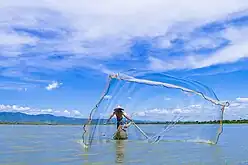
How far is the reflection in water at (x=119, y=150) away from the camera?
2220 cm

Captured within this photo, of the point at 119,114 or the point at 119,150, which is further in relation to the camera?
the point at 119,114

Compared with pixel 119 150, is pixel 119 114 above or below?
above

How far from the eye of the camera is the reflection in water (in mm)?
22197

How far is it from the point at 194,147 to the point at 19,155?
11.1 m

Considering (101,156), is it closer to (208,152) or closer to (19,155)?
(19,155)

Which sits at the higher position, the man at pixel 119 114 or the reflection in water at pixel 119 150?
the man at pixel 119 114

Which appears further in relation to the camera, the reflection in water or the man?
the man

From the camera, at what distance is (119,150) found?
87.4 ft

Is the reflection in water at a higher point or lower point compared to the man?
lower

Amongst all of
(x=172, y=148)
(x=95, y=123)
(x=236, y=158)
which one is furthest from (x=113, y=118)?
(x=236, y=158)

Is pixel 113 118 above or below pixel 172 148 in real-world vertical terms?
above

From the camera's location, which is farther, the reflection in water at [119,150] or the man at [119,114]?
the man at [119,114]

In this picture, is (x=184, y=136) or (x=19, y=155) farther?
(x=184, y=136)

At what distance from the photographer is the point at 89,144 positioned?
29938 mm
